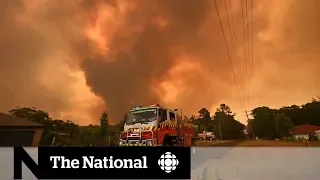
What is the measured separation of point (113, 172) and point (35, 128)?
6077 millimetres

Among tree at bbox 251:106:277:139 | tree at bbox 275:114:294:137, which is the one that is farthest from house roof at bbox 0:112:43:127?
tree at bbox 275:114:294:137

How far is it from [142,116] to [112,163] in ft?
21.4

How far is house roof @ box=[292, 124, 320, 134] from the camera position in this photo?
1201 cm

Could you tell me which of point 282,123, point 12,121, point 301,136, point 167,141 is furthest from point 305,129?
point 12,121

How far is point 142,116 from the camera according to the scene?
13.1m

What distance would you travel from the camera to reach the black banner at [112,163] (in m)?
6.63

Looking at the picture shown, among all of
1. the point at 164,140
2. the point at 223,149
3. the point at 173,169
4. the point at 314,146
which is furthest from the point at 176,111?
the point at 173,169

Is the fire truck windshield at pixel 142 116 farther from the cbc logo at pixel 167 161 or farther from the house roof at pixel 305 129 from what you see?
the cbc logo at pixel 167 161

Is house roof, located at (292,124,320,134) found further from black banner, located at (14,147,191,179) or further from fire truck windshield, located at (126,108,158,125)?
black banner, located at (14,147,191,179)

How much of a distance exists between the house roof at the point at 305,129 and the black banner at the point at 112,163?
621cm

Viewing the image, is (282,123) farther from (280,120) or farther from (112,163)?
(112,163)

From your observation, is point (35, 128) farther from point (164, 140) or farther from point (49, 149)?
point (49, 149)

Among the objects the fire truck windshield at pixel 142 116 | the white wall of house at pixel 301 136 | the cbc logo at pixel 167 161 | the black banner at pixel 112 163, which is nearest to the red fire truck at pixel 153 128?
the fire truck windshield at pixel 142 116

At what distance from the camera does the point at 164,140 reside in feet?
42.7
